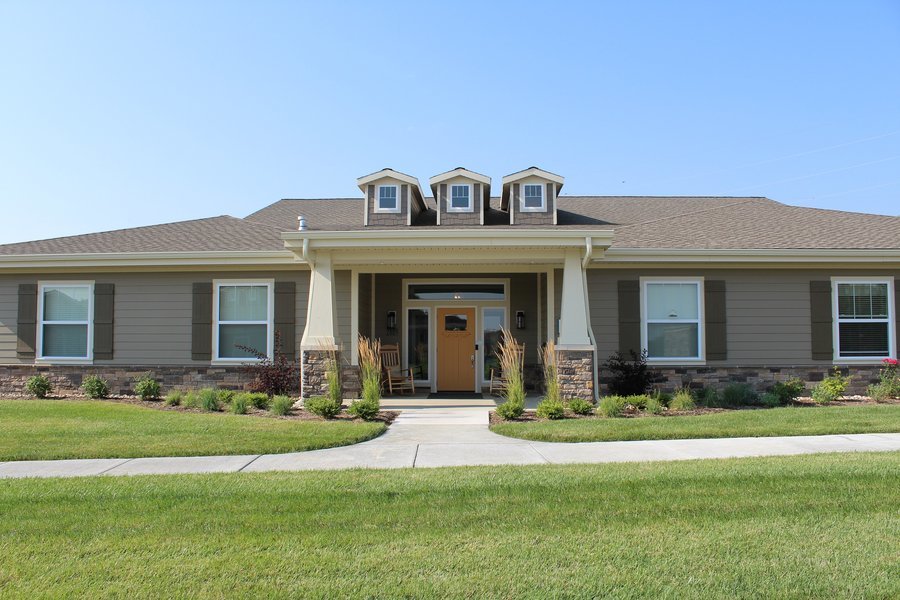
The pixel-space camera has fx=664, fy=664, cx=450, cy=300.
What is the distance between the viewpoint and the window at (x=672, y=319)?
12859 mm

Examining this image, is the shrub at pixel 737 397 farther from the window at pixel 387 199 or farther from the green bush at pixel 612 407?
the window at pixel 387 199

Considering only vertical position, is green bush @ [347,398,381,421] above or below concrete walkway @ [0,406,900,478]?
above

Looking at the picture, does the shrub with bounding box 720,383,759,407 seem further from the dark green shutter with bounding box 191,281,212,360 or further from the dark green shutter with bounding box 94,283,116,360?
the dark green shutter with bounding box 94,283,116,360

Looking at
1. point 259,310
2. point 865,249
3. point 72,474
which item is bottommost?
point 72,474

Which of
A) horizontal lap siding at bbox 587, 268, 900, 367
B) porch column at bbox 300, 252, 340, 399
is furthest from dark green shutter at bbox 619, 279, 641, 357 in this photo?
porch column at bbox 300, 252, 340, 399

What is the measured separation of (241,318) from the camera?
43.8 ft

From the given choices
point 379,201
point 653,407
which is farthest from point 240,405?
point 653,407

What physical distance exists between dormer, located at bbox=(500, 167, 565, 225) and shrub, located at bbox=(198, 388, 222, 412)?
23.5 ft

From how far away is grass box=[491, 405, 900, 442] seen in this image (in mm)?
8367

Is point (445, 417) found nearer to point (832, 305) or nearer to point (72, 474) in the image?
point (72, 474)

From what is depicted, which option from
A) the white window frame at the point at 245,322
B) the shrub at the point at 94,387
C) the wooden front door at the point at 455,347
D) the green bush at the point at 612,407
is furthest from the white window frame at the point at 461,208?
the shrub at the point at 94,387

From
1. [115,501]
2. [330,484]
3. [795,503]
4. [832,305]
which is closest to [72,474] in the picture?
[115,501]

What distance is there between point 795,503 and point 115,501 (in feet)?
17.5

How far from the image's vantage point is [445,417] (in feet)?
34.7
